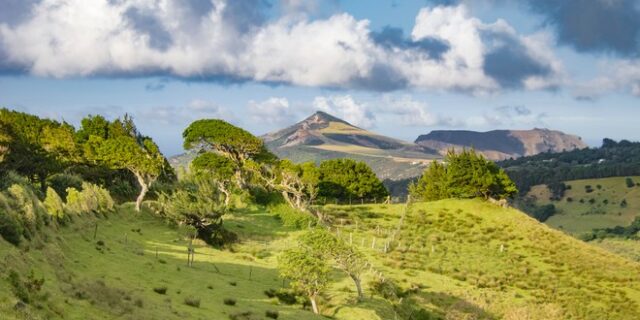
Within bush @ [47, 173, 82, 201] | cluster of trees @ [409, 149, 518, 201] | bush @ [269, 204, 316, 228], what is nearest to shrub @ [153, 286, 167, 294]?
bush @ [47, 173, 82, 201]

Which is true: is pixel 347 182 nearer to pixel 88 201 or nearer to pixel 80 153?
pixel 80 153

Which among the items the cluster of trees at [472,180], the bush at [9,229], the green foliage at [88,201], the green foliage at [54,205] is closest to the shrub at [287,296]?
A: the green foliage at [54,205]

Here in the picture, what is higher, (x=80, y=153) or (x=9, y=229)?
(x=80, y=153)

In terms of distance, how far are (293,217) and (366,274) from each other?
26.6 meters

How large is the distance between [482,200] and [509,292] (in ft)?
157

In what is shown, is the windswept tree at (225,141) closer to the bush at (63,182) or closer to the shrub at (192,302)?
the bush at (63,182)

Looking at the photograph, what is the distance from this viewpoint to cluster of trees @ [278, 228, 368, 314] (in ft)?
156

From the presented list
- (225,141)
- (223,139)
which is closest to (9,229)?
(223,139)

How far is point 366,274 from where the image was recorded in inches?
2571

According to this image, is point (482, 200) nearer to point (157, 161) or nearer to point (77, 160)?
point (157, 161)

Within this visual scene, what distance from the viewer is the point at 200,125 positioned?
11012 centimetres

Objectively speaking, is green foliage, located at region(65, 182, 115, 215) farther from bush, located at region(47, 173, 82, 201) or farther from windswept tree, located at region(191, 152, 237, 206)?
windswept tree, located at region(191, 152, 237, 206)

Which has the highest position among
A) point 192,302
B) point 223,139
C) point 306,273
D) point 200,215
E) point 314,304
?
point 223,139

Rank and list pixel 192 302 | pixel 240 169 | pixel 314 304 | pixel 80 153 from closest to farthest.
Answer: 1. pixel 192 302
2. pixel 314 304
3. pixel 80 153
4. pixel 240 169
